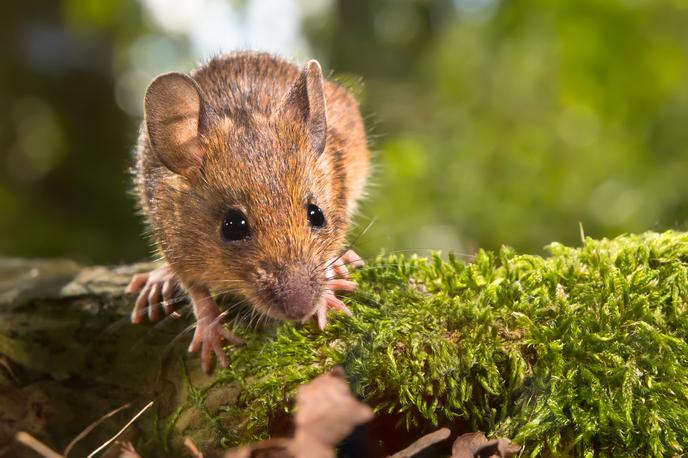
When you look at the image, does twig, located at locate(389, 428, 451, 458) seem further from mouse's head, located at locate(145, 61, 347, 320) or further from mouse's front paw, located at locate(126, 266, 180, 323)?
mouse's front paw, located at locate(126, 266, 180, 323)

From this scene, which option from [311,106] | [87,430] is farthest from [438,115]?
[87,430]

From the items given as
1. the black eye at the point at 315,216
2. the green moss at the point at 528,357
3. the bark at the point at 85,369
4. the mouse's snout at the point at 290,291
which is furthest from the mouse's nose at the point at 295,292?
the bark at the point at 85,369

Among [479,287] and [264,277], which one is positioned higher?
[479,287]

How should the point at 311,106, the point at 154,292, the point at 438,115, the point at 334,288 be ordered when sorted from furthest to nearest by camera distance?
the point at 438,115, the point at 311,106, the point at 154,292, the point at 334,288

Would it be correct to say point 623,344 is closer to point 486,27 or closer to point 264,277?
point 264,277

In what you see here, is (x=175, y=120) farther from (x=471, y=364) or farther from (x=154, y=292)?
(x=471, y=364)

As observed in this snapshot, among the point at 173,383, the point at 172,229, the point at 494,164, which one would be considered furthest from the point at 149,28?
the point at 173,383

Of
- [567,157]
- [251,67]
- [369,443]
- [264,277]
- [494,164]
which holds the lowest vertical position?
[369,443]

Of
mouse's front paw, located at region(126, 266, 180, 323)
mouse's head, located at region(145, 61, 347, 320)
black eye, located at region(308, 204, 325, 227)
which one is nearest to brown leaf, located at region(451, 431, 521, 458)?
mouse's head, located at region(145, 61, 347, 320)
